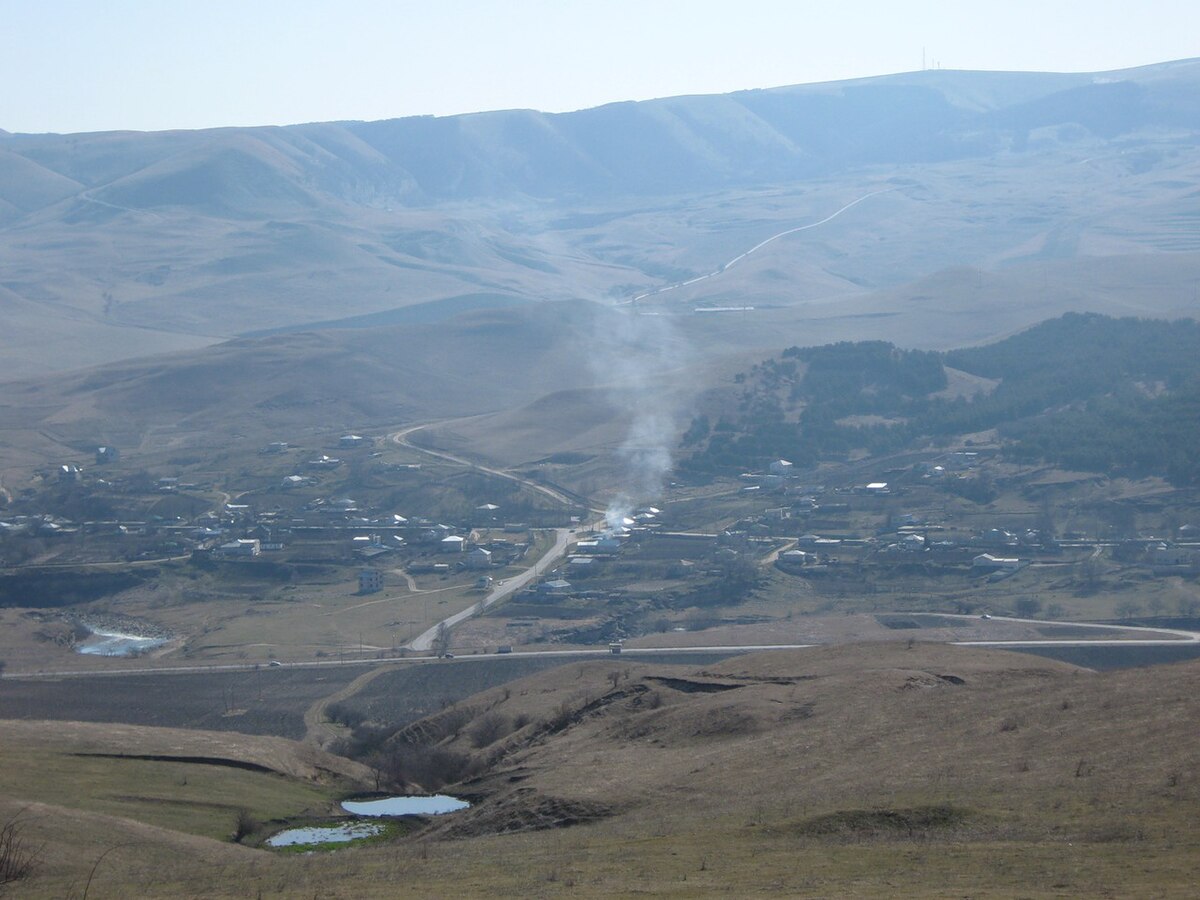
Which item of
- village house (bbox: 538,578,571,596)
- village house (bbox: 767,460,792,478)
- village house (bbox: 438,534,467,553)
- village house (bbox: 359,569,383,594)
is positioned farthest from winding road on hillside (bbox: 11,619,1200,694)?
village house (bbox: 767,460,792,478)

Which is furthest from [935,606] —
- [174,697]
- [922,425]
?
[922,425]

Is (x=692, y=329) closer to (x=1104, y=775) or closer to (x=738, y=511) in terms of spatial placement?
(x=738, y=511)

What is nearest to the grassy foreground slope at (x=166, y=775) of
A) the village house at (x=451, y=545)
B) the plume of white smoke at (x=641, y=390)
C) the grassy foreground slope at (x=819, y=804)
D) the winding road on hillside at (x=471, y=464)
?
the grassy foreground slope at (x=819, y=804)

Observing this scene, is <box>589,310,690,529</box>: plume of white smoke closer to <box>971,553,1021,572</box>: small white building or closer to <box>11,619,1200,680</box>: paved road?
<box>971,553,1021,572</box>: small white building

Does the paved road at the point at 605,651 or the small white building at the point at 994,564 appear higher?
the small white building at the point at 994,564

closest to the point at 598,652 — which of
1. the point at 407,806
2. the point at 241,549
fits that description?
the point at 407,806

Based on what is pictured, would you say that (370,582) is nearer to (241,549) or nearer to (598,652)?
(241,549)

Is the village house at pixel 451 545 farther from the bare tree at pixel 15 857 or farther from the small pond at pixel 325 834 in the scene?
the bare tree at pixel 15 857
